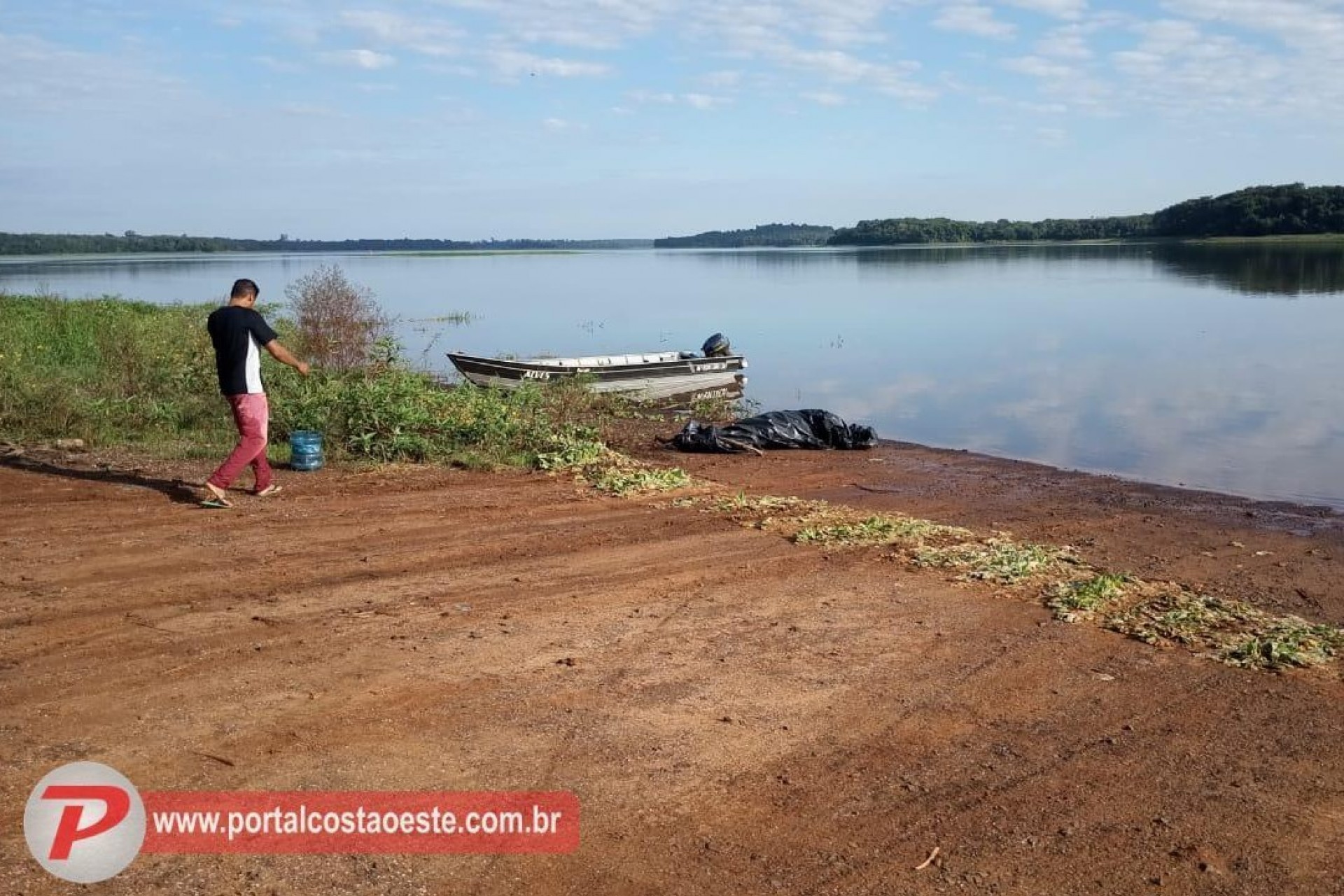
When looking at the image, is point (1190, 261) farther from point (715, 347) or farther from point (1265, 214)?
point (715, 347)

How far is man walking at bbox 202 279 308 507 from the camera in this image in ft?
26.7

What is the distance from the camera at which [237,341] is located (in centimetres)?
812

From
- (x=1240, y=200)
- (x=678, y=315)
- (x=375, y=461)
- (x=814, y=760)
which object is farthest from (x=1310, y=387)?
(x=1240, y=200)

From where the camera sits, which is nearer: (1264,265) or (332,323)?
(332,323)

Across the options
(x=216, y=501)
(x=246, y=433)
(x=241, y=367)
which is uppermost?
(x=241, y=367)

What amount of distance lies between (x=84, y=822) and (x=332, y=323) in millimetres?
12369

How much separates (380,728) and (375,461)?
19.9ft

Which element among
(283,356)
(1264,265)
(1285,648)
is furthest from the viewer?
(1264,265)

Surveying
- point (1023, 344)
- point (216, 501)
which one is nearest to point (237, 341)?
point (216, 501)

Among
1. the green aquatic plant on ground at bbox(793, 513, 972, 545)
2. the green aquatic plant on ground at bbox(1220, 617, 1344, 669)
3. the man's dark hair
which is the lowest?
the green aquatic plant on ground at bbox(1220, 617, 1344, 669)

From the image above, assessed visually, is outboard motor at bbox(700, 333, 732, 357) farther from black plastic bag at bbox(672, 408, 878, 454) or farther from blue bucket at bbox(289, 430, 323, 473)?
blue bucket at bbox(289, 430, 323, 473)

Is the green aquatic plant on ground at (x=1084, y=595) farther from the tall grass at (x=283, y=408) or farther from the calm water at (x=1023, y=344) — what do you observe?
the calm water at (x=1023, y=344)

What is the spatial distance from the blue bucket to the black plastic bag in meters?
4.32

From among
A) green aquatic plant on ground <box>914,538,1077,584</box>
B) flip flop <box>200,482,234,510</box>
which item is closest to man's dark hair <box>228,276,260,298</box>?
flip flop <box>200,482,234,510</box>
